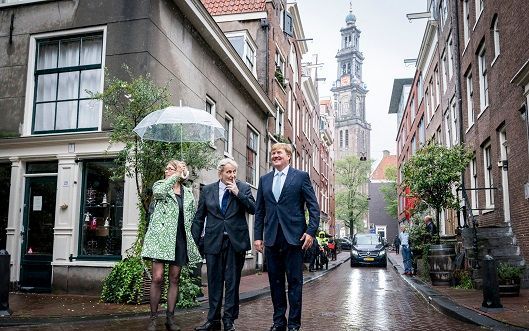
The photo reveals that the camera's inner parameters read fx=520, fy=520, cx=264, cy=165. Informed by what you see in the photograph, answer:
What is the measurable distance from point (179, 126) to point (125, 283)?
2684 millimetres

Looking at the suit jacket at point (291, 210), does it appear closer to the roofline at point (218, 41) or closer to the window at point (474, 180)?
the roofline at point (218, 41)

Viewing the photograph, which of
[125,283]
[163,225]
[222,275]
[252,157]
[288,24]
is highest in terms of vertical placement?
[288,24]

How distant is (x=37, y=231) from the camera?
1065 cm

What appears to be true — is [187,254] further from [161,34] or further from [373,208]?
[373,208]

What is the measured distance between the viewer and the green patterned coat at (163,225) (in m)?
5.73

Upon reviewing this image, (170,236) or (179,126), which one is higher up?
(179,126)

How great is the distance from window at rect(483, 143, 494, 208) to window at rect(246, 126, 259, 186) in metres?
7.72

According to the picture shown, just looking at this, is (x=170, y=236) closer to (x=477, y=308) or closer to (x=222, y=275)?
(x=222, y=275)

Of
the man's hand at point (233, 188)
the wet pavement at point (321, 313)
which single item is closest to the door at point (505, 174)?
the wet pavement at point (321, 313)

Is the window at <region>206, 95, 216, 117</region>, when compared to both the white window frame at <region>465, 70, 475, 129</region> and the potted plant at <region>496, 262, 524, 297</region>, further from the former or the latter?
the white window frame at <region>465, 70, 475, 129</region>

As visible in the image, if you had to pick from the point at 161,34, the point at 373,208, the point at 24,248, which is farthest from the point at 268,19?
the point at 373,208

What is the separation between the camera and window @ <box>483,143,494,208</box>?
1529 centimetres

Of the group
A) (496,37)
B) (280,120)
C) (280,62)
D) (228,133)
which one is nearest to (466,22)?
(496,37)

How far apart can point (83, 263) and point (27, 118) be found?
332 centimetres
